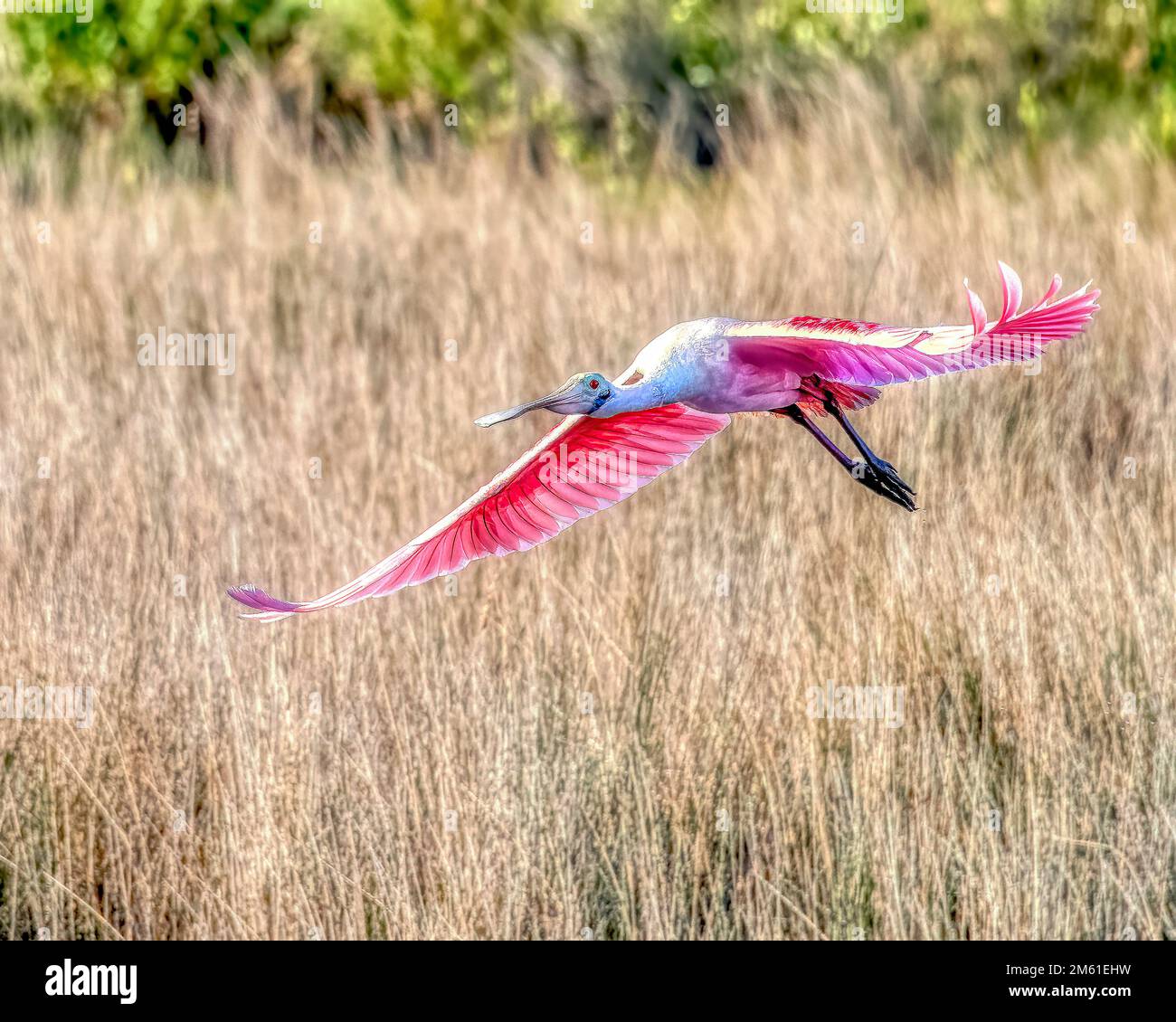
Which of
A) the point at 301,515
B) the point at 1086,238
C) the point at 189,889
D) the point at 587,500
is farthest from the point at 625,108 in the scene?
the point at 587,500

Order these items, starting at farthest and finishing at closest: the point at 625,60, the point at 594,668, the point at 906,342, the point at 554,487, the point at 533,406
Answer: the point at 625,60 < the point at 594,668 < the point at 554,487 < the point at 906,342 < the point at 533,406

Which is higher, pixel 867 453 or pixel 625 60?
pixel 625 60

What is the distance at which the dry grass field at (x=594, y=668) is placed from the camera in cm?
356

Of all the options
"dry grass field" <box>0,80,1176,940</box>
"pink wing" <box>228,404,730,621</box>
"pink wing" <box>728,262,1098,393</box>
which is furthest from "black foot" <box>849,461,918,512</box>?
"dry grass field" <box>0,80,1176,940</box>

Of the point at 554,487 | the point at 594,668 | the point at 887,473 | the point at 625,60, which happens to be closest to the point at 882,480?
the point at 887,473

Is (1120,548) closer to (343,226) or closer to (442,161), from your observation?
(343,226)

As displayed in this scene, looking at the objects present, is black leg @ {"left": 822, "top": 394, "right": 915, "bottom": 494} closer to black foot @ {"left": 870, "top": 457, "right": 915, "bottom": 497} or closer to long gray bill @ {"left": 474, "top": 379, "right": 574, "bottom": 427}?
black foot @ {"left": 870, "top": 457, "right": 915, "bottom": 497}

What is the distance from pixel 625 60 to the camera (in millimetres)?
10266

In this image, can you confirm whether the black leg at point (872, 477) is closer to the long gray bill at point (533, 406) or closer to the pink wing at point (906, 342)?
the pink wing at point (906, 342)

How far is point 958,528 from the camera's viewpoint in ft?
13.6

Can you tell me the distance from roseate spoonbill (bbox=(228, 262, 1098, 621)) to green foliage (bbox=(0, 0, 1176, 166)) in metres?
5.74

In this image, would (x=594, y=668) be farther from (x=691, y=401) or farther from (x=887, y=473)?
Answer: (x=691, y=401)

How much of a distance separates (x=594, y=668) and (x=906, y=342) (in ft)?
6.17

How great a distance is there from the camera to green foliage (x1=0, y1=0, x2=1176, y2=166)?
30.3ft
